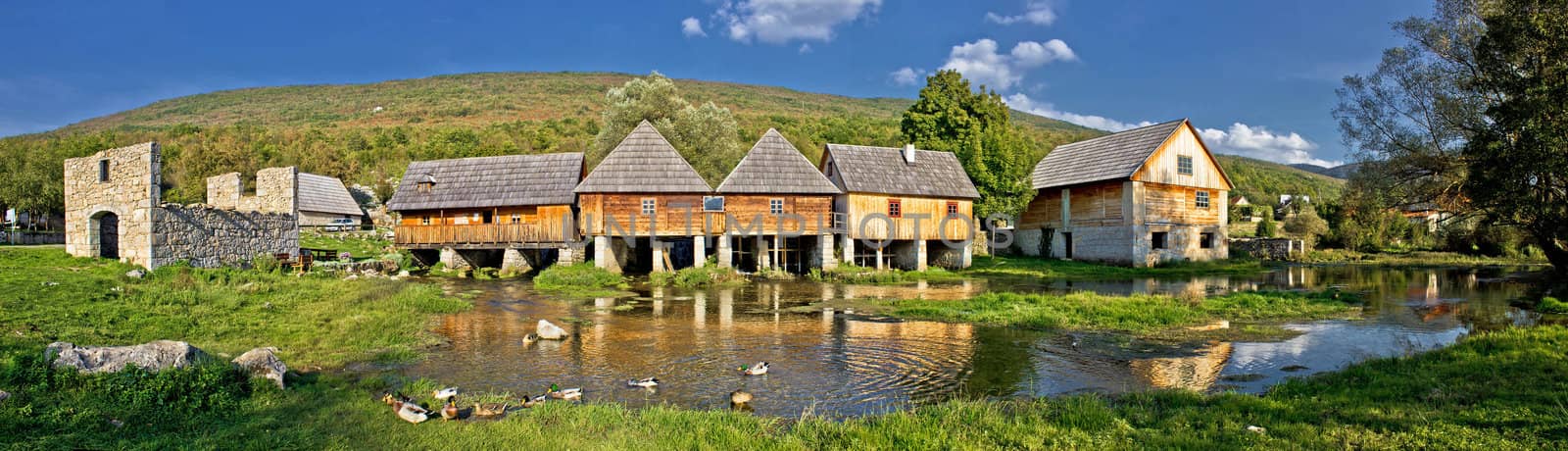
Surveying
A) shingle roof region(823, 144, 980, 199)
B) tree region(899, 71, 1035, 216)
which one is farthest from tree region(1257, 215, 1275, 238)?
shingle roof region(823, 144, 980, 199)

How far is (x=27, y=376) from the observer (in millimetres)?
7742

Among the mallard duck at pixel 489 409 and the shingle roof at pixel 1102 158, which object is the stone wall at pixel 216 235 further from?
the shingle roof at pixel 1102 158

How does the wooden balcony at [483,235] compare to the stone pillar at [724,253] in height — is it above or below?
above

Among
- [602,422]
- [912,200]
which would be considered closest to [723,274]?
[912,200]

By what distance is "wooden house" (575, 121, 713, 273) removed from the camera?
3139 centimetres

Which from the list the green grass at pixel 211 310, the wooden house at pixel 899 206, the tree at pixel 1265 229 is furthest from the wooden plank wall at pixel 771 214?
the tree at pixel 1265 229

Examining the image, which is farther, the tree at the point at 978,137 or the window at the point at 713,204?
the tree at the point at 978,137

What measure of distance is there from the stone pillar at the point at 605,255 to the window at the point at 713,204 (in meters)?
4.26

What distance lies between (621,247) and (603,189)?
13.1ft

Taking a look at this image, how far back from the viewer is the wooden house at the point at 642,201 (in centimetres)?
3139

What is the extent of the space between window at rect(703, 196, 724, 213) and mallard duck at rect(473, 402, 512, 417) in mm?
23523

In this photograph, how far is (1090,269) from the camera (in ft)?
114

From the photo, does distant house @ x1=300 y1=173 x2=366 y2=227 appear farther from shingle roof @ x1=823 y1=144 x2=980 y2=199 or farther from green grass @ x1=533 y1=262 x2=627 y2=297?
shingle roof @ x1=823 y1=144 x2=980 y2=199

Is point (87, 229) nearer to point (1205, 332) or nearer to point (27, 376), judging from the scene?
point (27, 376)
